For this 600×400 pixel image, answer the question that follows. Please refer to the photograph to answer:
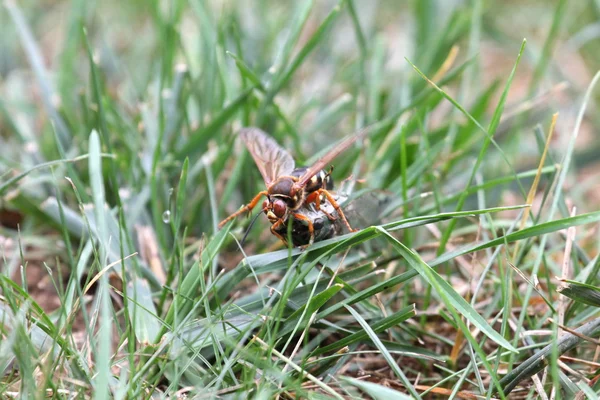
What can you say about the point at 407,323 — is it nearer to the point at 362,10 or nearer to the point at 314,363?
the point at 314,363

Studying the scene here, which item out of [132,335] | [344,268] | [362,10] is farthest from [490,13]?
[132,335]

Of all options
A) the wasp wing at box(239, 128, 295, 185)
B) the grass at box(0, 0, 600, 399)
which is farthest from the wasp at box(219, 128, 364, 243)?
the grass at box(0, 0, 600, 399)

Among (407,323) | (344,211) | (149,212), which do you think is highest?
(344,211)

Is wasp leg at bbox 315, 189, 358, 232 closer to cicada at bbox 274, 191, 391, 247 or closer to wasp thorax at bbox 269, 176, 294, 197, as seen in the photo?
cicada at bbox 274, 191, 391, 247

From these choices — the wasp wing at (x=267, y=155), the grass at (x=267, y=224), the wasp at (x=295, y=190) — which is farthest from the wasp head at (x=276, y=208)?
the wasp wing at (x=267, y=155)

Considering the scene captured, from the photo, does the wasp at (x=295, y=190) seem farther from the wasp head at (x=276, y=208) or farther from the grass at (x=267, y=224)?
the grass at (x=267, y=224)

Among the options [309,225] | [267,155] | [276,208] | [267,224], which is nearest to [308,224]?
[309,225]

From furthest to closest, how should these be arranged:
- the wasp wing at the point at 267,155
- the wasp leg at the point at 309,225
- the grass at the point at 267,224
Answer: the wasp wing at the point at 267,155 < the wasp leg at the point at 309,225 < the grass at the point at 267,224
